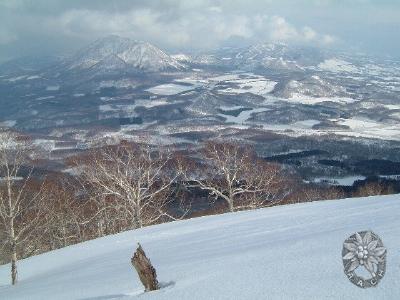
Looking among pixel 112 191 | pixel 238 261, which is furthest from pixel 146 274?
pixel 112 191

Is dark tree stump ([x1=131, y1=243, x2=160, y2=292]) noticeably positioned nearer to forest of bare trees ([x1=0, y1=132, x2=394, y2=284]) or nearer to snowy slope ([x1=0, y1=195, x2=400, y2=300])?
snowy slope ([x1=0, y1=195, x2=400, y2=300])

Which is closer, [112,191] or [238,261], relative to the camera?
[238,261]

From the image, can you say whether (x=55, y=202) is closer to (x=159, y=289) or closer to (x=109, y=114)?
(x=159, y=289)

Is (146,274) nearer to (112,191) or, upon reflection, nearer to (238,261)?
(238,261)

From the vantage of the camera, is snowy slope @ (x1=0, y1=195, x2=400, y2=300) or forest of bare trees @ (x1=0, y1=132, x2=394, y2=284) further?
forest of bare trees @ (x1=0, y1=132, x2=394, y2=284)

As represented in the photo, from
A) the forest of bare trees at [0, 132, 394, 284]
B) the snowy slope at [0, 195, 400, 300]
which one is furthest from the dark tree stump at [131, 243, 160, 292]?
the forest of bare trees at [0, 132, 394, 284]

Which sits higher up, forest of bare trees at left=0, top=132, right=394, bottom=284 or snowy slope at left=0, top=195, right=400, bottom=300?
snowy slope at left=0, top=195, right=400, bottom=300

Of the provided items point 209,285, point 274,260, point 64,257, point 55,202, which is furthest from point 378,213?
point 55,202

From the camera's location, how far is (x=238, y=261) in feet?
28.1

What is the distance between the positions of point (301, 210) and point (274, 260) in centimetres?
690

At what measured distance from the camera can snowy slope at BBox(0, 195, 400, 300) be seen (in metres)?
6.65

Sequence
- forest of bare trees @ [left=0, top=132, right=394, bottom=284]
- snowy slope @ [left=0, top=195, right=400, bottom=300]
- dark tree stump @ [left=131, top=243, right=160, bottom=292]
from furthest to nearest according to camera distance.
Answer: forest of bare trees @ [left=0, top=132, right=394, bottom=284], dark tree stump @ [left=131, top=243, right=160, bottom=292], snowy slope @ [left=0, top=195, right=400, bottom=300]

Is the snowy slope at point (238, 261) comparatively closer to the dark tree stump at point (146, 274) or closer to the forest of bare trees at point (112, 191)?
the dark tree stump at point (146, 274)

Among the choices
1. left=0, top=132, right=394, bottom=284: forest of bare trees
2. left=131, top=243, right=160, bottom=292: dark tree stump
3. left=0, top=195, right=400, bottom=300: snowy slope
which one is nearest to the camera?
Answer: left=0, top=195, right=400, bottom=300: snowy slope
